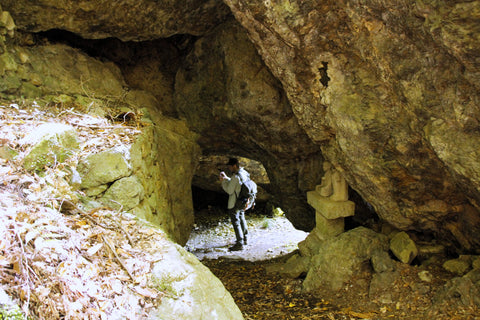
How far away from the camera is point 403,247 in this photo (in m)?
4.23

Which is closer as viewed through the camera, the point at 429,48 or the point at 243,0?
the point at 429,48

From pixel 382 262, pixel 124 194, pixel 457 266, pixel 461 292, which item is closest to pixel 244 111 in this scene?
pixel 124 194

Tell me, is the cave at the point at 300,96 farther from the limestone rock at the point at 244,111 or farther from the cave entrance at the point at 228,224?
the cave entrance at the point at 228,224

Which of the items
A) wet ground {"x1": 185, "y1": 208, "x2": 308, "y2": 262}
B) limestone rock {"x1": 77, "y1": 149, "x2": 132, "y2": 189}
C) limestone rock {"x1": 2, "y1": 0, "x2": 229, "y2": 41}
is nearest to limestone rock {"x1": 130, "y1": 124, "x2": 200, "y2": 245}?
limestone rock {"x1": 77, "y1": 149, "x2": 132, "y2": 189}

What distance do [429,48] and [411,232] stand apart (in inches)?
107

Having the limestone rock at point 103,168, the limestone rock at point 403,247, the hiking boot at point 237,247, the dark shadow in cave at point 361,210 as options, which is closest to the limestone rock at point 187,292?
the limestone rock at point 103,168

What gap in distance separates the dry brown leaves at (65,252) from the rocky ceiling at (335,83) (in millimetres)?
2387

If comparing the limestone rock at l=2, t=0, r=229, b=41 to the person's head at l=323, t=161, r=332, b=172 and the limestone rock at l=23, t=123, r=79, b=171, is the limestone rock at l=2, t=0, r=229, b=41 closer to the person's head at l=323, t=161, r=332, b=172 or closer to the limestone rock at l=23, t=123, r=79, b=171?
the limestone rock at l=23, t=123, r=79, b=171

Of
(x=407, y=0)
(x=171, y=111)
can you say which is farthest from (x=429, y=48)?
(x=171, y=111)

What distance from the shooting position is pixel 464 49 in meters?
2.29

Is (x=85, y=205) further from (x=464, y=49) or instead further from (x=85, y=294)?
(x=464, y=49)

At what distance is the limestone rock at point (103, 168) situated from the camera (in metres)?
3.01

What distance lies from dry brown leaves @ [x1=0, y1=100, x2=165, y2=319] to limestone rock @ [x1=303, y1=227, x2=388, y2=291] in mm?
2775

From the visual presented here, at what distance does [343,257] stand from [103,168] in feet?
10.4
